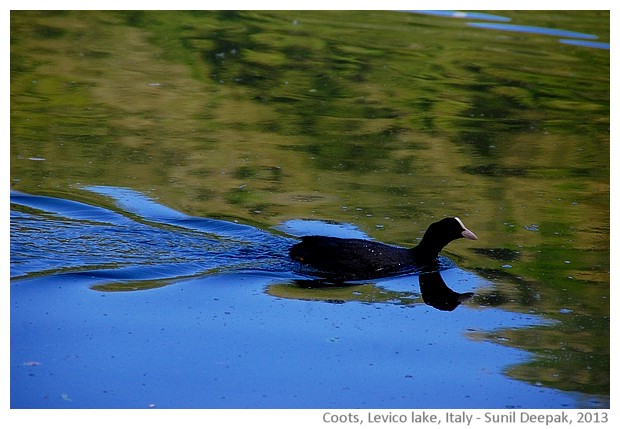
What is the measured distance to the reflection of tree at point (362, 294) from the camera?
815 cm

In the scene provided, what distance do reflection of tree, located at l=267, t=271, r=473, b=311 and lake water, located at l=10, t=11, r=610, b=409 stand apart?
0.03m

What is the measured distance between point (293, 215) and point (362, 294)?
1.97 metres

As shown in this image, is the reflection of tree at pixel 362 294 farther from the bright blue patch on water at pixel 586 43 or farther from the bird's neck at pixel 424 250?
the bright blue patch on water at pixel 586 43

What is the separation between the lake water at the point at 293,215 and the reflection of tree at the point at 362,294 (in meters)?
0.03

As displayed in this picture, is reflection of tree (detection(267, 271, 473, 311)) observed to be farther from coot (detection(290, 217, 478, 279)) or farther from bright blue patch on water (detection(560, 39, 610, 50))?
bright blue patch on water (detection(560, 39, 610, 50))

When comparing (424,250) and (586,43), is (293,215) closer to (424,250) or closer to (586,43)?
(424,250)

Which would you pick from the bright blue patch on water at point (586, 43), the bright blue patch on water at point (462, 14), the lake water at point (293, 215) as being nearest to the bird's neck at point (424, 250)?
the lake water at point (293, 215)

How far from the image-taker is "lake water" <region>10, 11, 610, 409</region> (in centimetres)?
675

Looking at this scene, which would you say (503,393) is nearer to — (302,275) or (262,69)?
(302,275)

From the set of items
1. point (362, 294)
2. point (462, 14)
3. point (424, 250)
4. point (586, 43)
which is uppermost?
point (462, 14)

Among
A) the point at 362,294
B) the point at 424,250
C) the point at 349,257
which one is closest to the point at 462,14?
the point at 424,250

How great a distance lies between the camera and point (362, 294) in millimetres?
8320
